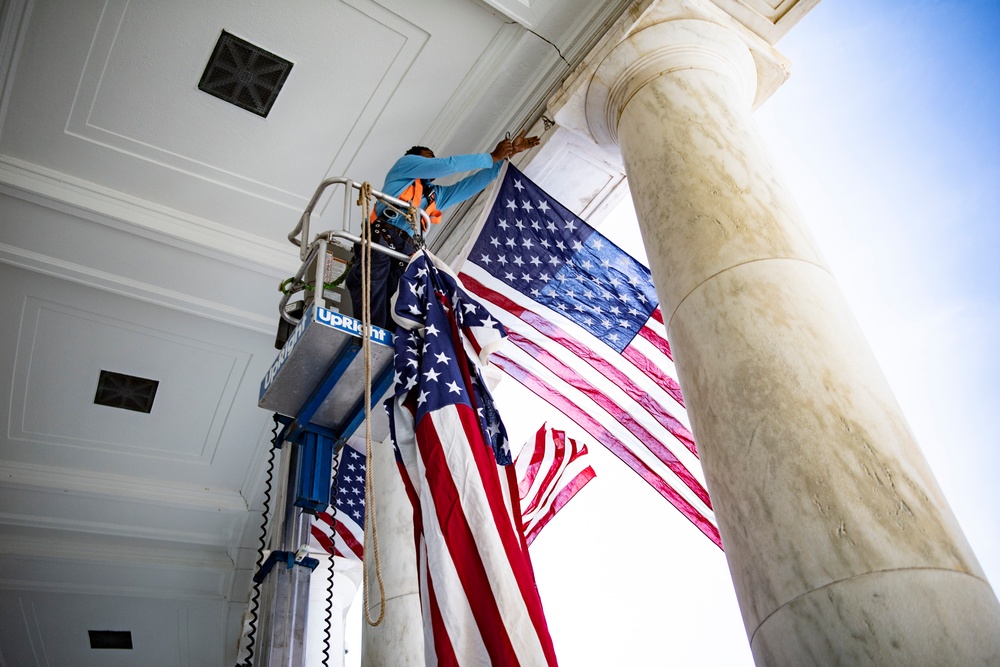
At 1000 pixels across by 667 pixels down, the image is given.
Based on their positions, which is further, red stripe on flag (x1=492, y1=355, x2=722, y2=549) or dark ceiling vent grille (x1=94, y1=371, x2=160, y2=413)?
dark ceiling vent grille (x1=94, y1=371, x2=160, y2=413)

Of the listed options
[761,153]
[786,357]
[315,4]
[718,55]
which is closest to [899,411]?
[786,357]

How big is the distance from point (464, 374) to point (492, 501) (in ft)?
2.38

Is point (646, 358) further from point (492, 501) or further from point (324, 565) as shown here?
point (324, 565)

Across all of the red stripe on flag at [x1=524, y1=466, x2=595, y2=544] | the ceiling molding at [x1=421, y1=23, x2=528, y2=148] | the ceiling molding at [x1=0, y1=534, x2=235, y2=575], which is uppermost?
the ceiling molding at [x1=421, y1=23, x2=528, y2=148]

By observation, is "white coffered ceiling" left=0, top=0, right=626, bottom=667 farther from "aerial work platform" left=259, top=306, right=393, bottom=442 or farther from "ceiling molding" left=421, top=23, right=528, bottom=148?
"aerial work platform" left=259, top=306, right=393, bottom=442

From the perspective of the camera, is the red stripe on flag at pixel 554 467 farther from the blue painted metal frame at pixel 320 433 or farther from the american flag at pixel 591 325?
the blue painted metal frame at pixel 320 433

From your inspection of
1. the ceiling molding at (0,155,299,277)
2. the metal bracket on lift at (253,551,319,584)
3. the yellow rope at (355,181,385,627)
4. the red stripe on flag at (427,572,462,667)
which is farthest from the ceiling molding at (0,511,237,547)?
the red stripe on flag at (427,572,462,667)

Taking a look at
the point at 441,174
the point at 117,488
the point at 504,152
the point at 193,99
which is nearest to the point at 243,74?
the point at 193,99

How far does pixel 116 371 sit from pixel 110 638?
4017 mm

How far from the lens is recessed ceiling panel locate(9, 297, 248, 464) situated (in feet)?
22.3

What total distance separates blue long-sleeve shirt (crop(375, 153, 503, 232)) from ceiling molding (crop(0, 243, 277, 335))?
248cm

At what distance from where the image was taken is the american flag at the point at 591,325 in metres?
5.25

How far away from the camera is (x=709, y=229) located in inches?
109

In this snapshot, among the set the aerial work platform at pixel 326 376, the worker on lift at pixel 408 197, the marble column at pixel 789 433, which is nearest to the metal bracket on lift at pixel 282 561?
the aerial work platform at pixel 326 376
